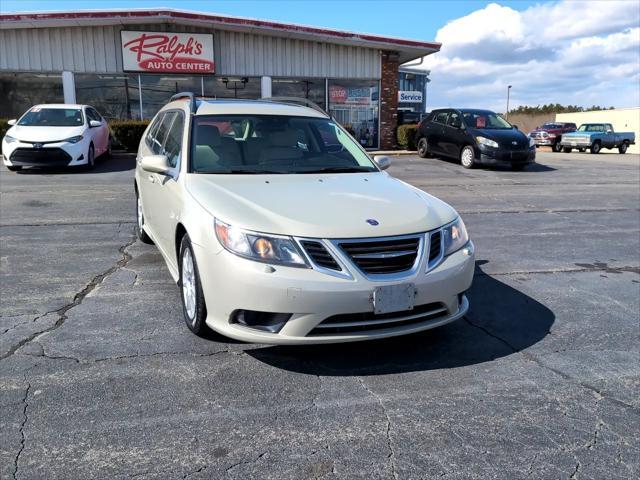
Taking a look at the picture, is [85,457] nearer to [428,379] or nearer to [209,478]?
[209,478]

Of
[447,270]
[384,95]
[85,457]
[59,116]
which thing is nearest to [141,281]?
[85,457]

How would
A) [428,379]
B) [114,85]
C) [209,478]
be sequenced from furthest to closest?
[114,85]
[428,379]
[209,478]

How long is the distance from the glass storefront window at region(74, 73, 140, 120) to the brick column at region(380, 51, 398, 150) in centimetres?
904

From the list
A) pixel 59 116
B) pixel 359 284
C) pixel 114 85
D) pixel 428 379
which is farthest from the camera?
pixel 114 85

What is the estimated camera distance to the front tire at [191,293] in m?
3.47

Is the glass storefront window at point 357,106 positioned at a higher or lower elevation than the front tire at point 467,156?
higher

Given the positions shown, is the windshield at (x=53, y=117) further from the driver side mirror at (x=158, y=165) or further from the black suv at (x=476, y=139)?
the black suv at (x=476, y=139)

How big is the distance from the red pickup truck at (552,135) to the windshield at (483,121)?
17.6 m

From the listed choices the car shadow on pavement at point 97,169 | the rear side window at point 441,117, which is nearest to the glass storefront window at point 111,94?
the car shadow on pavement at point 97,169

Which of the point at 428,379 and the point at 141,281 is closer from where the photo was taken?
the point at 428,379

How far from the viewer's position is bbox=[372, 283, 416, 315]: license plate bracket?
3.09m

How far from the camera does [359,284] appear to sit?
303 cm

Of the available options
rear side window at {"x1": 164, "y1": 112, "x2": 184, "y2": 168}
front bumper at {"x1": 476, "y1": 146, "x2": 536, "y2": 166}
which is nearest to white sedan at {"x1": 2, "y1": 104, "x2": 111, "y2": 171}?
rear side window at {"x1": 164, "y1": 112, "x2": 184, "y2": 168}

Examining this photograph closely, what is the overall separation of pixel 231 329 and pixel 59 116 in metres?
12.3
